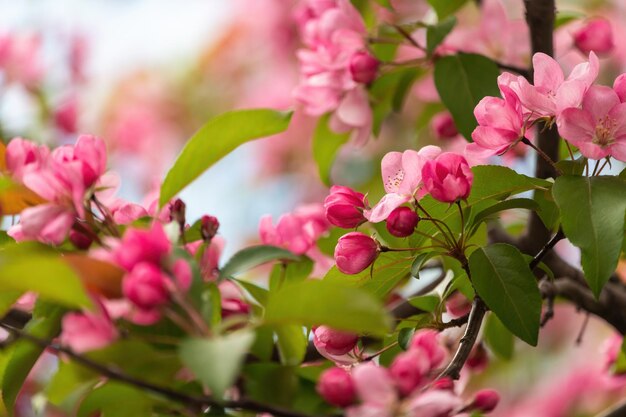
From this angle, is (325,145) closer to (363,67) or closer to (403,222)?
(363,67)

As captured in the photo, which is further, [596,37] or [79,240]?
[596,37]

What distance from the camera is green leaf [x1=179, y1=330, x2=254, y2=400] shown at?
58 cm

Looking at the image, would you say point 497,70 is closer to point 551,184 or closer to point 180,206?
point 551,184

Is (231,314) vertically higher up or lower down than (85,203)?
lower down

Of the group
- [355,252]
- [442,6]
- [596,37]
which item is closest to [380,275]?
[355,252]

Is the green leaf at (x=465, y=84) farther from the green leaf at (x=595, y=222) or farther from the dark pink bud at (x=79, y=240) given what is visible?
the dark pink bud at (x=79, y=240)

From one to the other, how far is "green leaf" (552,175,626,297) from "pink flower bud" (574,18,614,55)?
24.7 inches

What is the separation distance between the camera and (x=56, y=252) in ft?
2.71

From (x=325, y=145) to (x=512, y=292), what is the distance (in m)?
0.62

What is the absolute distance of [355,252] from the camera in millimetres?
883

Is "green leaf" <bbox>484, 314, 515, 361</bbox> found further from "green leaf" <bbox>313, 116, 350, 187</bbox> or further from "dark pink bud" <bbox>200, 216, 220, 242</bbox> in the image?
"dark pink bud" <bbox>200, 216, 220, 242</bbox>

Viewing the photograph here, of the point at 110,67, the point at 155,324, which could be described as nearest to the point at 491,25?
the point at 155,324

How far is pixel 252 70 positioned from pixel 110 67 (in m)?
0.70

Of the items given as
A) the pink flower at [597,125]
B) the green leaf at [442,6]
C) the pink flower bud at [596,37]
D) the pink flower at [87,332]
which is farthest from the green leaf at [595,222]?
the pink flower bud at [596,37]
